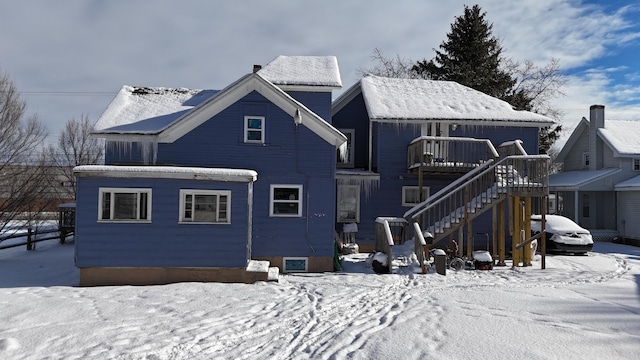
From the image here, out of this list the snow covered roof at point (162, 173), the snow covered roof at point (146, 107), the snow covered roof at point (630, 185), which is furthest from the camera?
the snow covered roof at point (630, 185)

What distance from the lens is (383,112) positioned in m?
16.8

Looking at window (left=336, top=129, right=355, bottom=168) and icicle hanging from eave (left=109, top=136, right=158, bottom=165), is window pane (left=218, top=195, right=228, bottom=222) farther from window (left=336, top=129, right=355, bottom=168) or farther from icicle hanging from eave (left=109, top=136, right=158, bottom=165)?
window (left=336, top=129, right=355, bottom=168)

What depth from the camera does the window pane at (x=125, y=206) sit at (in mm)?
10570

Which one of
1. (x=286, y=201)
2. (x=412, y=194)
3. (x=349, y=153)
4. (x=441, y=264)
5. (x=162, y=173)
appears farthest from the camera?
(x=349, y=153)

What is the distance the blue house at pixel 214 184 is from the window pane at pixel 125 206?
3 centimetres

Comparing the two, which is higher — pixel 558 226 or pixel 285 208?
pixel 285 208

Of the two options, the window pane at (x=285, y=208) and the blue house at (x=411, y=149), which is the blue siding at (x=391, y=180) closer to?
the blue house at (x=411, y=149)

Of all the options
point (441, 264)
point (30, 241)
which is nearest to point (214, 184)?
point (441, 264)

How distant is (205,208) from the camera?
10.8 metres

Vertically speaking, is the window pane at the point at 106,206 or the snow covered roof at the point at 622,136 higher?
the snow covered roof at the point at 622,136

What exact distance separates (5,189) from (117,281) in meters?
9.84

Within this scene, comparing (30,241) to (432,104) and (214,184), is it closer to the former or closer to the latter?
(214,184)

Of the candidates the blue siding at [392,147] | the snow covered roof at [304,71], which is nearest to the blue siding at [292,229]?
the snow covered roof at [304,71]

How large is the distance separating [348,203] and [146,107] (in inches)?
333
